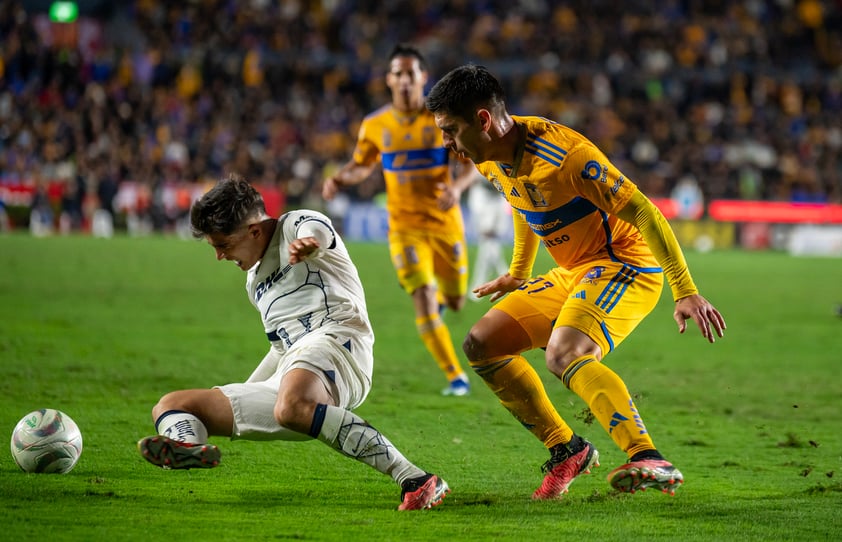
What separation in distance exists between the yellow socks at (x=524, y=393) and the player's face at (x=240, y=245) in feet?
3.96

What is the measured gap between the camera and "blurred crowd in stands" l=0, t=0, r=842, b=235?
28203 mm

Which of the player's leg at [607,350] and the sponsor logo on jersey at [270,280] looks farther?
the sponsor logo on jersey at [270,280]

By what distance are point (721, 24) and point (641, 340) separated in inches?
1057

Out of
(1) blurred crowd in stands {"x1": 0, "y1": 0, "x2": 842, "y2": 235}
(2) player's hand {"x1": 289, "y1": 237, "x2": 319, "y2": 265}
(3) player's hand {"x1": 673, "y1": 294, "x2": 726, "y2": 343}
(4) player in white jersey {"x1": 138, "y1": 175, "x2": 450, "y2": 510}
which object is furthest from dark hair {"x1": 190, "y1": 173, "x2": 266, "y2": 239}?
(1) blurred crowd in stands {"x1": 0, "y1": 0, "x2": 842, "y2": 235}

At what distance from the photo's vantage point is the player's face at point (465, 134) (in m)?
4.98

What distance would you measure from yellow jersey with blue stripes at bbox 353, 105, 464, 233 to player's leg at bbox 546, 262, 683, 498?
145 inches

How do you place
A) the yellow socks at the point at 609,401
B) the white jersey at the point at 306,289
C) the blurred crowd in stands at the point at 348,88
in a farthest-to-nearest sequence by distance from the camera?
the blurred crowd in stands at the point at 348,88, the white jersey at the point at 306,289, the yellow socks at the point at 609,401

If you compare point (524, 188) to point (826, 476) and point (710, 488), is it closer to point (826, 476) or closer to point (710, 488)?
point (710, 488)

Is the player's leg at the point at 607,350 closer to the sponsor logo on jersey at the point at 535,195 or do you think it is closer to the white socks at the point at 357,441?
the sponsor logo on jersey at the point at 535,195

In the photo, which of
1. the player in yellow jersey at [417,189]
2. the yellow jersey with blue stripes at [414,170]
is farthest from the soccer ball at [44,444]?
the yellow jersey with blue stripes at [414,170]

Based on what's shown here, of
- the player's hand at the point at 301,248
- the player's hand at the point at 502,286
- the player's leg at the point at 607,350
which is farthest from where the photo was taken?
the player's hand at the point at 502,286

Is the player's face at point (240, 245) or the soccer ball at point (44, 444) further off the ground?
the player's face at point (240, 245)

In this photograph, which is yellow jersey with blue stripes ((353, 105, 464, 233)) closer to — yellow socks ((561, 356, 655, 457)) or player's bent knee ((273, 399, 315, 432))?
yellow socks ((561, 356, 655, 457))

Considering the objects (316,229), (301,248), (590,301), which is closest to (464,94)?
(316,229)
